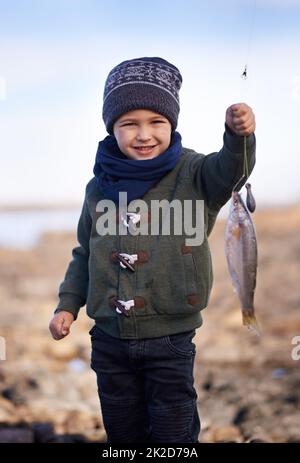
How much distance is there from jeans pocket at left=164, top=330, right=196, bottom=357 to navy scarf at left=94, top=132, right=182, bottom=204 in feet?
1.98

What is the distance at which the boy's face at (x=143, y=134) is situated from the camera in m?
3.09

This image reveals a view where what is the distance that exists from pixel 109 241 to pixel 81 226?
0.32m

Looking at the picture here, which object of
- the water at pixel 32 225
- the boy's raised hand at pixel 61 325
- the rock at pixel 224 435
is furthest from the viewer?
the water at pixel 32 225

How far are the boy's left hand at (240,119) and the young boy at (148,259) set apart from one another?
104 millimetres

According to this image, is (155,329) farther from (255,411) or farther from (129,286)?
(255,411)

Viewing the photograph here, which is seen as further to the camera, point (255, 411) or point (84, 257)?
point (255, 411)

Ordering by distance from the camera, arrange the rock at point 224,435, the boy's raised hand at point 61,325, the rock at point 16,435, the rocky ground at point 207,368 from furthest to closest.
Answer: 1. the rocky ground at point 207,368
2. the rock at point 224,435
3. the rock at point 16,435
4. the boy's raised hand at point 61,325

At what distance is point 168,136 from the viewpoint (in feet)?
10.3

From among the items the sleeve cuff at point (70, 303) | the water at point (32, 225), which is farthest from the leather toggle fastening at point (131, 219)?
the water at point (32, 225)

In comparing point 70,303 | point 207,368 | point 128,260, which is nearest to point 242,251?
point 128,260

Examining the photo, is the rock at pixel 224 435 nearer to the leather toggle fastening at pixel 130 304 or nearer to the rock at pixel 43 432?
the rock at pixel 43 432

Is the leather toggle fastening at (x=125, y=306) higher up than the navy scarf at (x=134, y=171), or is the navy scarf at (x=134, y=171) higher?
the navy scarf at (x=134, y=171)

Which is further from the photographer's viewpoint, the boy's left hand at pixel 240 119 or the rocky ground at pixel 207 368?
the rocky ground at pixel 207 368

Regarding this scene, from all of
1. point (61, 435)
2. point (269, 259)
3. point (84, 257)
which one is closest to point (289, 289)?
point (269, 259)
